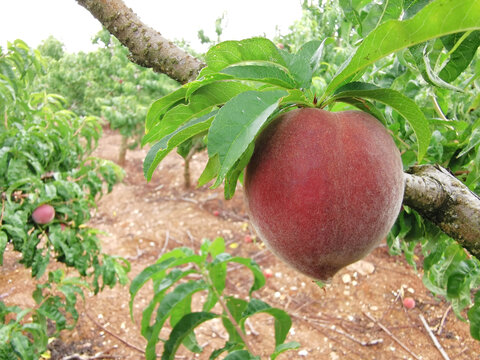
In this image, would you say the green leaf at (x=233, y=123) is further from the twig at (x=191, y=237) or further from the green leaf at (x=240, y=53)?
the twig at (x=191, y=237)

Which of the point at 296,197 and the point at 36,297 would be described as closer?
the point at 296,197

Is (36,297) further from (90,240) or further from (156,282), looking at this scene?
(156,282)

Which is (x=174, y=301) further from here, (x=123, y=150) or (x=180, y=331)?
(x=123, y=150)

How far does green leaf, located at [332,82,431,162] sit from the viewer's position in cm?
44

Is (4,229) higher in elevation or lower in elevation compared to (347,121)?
lower

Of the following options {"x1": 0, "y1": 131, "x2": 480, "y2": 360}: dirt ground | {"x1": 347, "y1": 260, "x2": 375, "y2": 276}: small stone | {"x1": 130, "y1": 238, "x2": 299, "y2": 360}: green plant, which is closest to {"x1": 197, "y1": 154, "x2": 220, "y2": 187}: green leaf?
{"x1": 130, "y1": 238, "x2": 299, "y2": 360}: green plant

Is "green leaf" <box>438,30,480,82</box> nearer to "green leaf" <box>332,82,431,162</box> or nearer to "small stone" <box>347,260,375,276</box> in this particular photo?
"green leaf" <box>332,82,431,162</box>

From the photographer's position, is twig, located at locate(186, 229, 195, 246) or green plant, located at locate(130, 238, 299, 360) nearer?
green plant, located at locate(130, 238, 299, 360)

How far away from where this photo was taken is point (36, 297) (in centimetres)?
165

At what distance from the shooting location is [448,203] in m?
0.57

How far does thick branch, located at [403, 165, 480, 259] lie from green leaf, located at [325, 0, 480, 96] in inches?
9.5

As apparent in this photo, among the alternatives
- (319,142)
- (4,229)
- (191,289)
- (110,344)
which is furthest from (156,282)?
(110,344)

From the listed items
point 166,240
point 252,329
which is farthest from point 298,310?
point 166,240

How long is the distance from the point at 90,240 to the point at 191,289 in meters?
0.96
